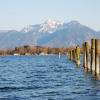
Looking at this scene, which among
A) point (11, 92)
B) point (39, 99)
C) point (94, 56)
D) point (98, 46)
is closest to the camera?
point (39, 99)

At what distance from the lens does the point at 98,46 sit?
43.2m

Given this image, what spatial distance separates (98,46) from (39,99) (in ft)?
56.3

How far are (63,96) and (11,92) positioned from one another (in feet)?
17.3

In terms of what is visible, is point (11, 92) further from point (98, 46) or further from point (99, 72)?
point (99, 72)

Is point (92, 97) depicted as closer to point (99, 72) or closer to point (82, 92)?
→ point (82, 92)

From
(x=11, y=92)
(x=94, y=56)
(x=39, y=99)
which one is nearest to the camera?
(x=39, y=99)

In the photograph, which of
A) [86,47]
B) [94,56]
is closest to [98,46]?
[94,56]

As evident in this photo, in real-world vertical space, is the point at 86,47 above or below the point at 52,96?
above

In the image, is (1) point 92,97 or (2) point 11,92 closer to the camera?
(1) point 92,97

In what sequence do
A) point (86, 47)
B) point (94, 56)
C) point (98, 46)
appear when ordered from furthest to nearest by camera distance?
1. point (86, 47)
2. point (94, 56)
3. point (98, 46)

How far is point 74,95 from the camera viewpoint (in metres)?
29.3

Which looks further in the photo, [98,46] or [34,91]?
[98,46]

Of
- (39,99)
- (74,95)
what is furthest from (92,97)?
(39,99)

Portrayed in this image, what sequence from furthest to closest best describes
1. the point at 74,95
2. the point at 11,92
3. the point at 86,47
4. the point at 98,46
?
the point at 86,47 < the point at 98,46 < the point at 11,92 < the point at 74,95
